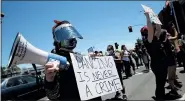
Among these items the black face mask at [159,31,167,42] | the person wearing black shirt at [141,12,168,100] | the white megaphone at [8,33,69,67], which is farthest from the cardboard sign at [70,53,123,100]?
the black face mask at [159,31,167,42]

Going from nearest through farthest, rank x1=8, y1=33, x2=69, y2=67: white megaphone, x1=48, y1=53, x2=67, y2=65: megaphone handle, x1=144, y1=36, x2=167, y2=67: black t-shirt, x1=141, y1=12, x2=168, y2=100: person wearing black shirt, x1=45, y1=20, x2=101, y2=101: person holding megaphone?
x1=8, y1=33, x2=69, y2=67: white megaphone
x1=48, y1=53, x2=67, y2=65: megaphone handle
x1=45, y1=20, x2=101, y2=101: person holding megaphone
x1=141, y1=12, x2=168, y2=100: person wearing black shirt
x1=144, y1=36, x2=167, y2=67: black t-shirt

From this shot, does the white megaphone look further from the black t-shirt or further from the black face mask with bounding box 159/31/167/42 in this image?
the black face mask with bounding box 159/31/167/42

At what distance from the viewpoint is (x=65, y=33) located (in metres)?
2.61

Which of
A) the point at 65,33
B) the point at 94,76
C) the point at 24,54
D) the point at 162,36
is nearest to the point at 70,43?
the point at 65,33

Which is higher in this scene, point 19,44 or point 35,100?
point 19,44

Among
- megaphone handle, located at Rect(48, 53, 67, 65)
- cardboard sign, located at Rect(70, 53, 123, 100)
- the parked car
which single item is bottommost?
the parked car

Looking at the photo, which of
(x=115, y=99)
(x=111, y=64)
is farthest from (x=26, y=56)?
(x=115, y=99)

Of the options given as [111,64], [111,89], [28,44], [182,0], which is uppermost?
→ [182,0]

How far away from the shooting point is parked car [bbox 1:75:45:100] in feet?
31.7

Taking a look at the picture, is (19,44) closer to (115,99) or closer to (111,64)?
(111,64)

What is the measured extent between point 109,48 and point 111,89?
555cm

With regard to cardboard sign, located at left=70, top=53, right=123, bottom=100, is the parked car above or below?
below

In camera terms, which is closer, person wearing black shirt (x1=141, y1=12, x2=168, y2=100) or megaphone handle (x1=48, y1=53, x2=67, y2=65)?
megaphone handle (x1=48, y1=53, x2=67, y2=65)

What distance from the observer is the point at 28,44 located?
2.09 metres
